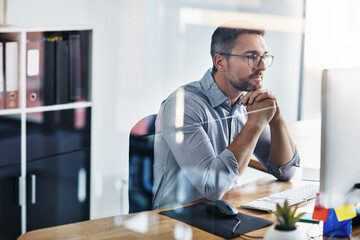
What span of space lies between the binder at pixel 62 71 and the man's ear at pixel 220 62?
56cm

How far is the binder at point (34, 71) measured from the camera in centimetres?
167

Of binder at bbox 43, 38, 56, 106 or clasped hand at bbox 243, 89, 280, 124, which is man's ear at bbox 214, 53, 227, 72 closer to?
clasped hand at bbox 243, 89, 280, 124

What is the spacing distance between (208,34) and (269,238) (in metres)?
1.00

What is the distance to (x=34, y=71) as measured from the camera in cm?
Result: 168

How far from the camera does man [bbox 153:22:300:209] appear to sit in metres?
1.88

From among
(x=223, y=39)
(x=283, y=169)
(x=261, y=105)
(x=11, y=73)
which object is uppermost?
(x=223, y=39)

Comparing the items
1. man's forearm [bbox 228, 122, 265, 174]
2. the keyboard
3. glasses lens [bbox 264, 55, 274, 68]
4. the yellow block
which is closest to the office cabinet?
man's forearm [bbox 228, 122, 265, 174]

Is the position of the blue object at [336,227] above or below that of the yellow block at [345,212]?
below

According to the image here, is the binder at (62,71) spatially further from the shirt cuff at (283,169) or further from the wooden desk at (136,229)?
the shirt cuff at (283,169)

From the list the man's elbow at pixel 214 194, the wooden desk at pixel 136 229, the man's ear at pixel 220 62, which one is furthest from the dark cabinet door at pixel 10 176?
the man's ear at pixel 220 62

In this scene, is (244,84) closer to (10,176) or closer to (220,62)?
(220,62)

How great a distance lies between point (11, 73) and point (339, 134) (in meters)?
1.02

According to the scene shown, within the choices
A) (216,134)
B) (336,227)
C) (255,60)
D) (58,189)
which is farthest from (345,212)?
(58,189)

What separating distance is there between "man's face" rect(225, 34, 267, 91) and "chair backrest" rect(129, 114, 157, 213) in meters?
0.35
